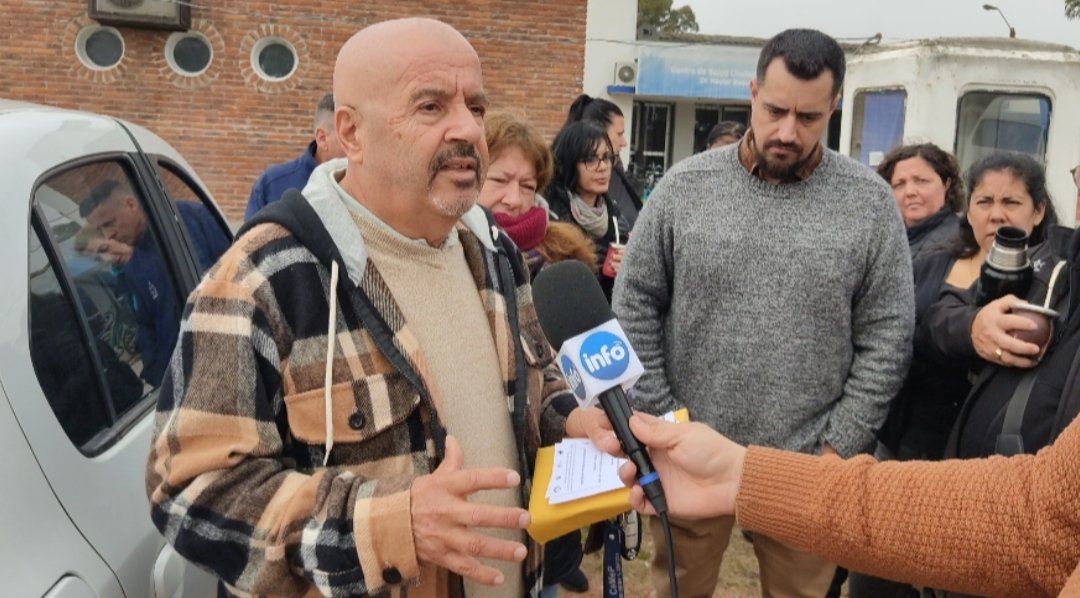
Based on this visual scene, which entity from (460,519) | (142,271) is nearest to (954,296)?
(460,519)

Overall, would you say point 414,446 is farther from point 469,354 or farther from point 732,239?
point 732,239

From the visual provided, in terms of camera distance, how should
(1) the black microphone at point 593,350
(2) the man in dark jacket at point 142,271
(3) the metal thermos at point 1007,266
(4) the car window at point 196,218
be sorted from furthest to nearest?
1. (4) the car window at point 196,218
2. (3) the metal thermos at point 1007,266
3. (2) the man in dark jacket at point 142,271
4. (1) the black microphone at point 593,350

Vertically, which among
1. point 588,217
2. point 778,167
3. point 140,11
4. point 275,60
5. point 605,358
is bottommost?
point 588,217

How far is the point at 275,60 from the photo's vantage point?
10.7 meters

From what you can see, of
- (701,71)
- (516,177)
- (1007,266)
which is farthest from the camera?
(701,71)

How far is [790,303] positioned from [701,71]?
36.7ft

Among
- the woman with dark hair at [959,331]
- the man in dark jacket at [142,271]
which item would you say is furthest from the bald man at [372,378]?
the woman with dark hair at [959,331]

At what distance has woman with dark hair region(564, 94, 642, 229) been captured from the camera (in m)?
4.53

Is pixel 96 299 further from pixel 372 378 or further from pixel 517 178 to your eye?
pixel 517 178

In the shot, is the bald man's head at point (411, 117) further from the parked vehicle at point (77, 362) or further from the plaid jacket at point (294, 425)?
the parked vehicle at point (77, 362)

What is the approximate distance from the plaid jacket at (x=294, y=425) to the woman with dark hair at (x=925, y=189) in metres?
3.10

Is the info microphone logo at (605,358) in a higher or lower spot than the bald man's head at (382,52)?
lower

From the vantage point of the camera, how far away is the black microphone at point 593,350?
1384 millimetres

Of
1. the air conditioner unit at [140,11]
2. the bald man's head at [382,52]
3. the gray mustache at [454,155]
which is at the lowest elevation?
the gray mustache at [454,155]
